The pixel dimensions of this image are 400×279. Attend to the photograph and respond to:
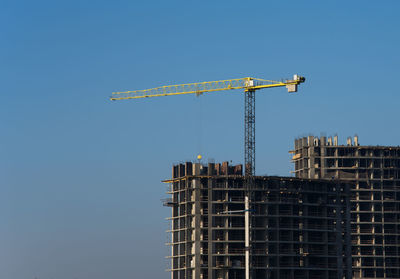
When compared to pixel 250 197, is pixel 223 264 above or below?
below

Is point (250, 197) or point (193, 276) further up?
point (250, 197)

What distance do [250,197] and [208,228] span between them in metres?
11.6

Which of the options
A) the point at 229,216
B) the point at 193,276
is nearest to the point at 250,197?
the point at 229,216

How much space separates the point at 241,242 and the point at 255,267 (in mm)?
6578

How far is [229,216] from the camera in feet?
654

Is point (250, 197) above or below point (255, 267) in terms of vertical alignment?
above

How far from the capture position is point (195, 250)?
200 metres

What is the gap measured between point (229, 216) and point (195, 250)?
10694mm

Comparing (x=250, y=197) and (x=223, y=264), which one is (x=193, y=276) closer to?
(x=223, y=264)

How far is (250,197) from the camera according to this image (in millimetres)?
199625

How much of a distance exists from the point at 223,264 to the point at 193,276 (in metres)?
7.20

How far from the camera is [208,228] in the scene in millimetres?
199625

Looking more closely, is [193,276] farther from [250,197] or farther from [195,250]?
[250,197]

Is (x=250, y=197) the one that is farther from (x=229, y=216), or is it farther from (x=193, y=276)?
(x=193, y=276)
